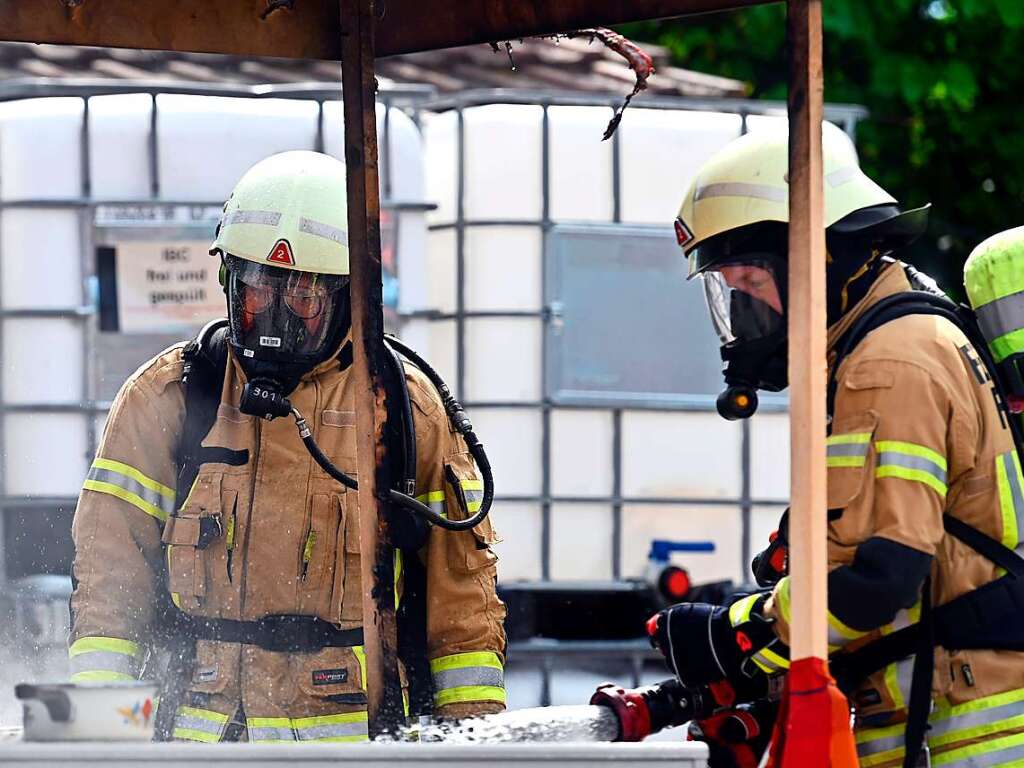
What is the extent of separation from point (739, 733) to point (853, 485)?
0.73m

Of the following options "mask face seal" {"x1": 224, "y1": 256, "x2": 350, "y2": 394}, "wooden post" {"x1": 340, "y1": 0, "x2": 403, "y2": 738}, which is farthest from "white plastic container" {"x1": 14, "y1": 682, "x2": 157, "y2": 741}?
"mask face seal" {"x1": 224, "y1": 256, "x2": 350, "y2": 394}

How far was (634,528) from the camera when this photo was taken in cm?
616

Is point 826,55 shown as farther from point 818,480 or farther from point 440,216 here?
point 818,480

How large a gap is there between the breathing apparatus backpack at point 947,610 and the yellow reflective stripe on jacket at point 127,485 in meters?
1.42

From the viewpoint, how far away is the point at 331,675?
3.34 m

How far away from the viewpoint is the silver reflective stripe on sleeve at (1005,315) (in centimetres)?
306

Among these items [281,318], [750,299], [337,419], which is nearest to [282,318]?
[281,318]

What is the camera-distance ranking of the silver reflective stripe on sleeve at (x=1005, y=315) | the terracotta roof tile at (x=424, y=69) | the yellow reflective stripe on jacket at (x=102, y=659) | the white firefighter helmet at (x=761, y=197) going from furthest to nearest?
the terracotta roof tile at (x=424, y=69) → the yellow reflective stripe on jacket at (x=102, y=659) → the white firefighter helmet at (x=761, y=197) → the silver reflective stripe on sleeve at (x=1005, y=315)

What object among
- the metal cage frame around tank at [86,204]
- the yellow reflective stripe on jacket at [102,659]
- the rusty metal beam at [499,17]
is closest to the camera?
the rusty metal beam at [499,17]

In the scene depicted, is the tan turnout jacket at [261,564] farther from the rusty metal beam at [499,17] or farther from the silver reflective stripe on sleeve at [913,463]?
the silver reflective stripe on sleeve at [913,463]

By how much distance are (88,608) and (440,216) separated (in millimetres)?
3169

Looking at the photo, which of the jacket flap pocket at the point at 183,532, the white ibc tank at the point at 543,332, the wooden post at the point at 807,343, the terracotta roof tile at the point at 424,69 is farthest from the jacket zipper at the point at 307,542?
the terracotta roof tile at the point at 424,69

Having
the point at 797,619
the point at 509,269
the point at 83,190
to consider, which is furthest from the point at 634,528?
the point at 797,619

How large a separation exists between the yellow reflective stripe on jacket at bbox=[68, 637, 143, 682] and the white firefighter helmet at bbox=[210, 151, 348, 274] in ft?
2.78
